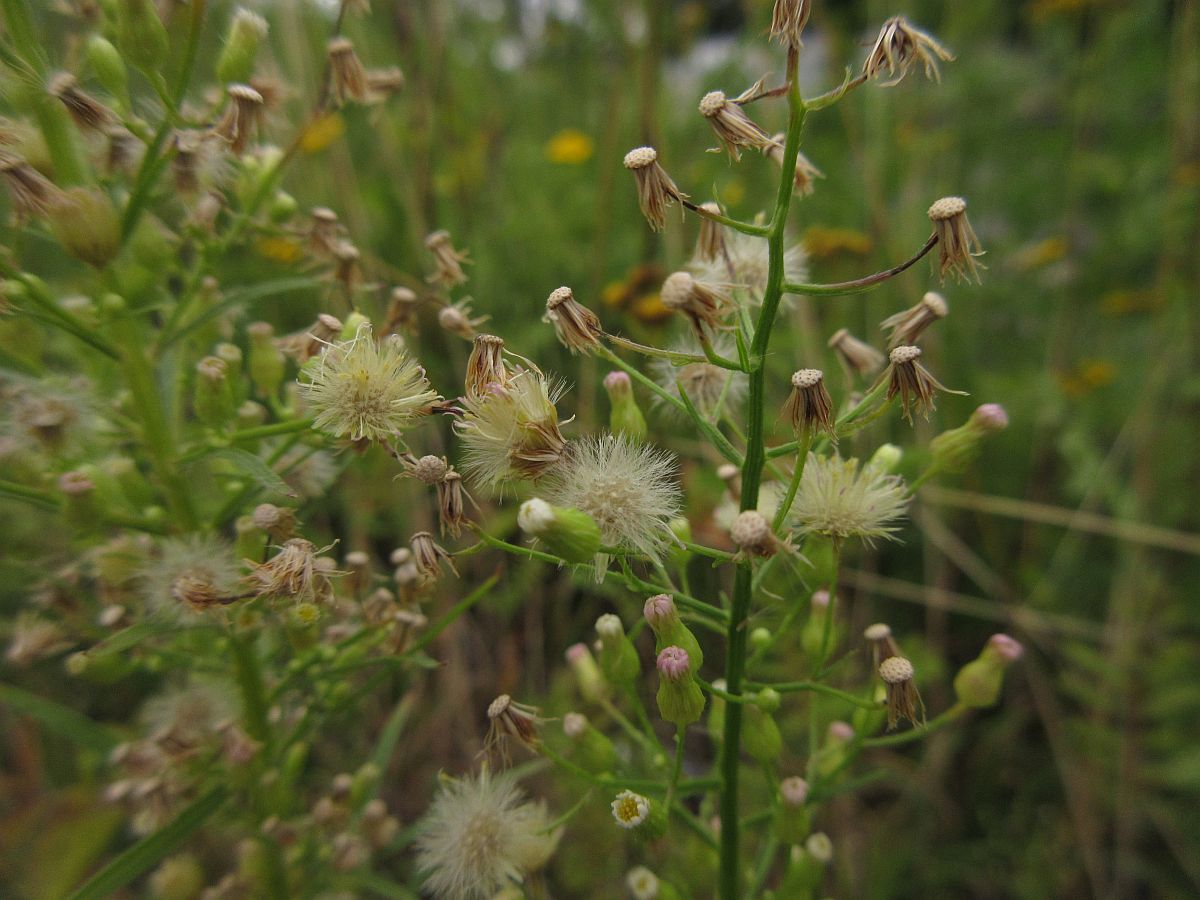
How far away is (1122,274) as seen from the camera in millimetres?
3275

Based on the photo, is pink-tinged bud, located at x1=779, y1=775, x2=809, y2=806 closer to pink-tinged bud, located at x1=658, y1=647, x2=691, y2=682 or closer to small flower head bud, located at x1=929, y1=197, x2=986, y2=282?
pink-tinged bud, located at x1=658, y1=647, x2=691, y2=682

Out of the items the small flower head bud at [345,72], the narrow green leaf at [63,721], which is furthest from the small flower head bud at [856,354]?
the narrow green leaf at [63,721]

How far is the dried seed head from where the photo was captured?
2.89 ft

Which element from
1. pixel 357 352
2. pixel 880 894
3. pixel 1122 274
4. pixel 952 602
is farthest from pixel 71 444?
pixel 1122 274

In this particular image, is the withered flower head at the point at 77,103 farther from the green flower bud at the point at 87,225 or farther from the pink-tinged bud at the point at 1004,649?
the pink-tinged bud at the point at 1004,649

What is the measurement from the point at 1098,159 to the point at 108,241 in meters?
3.15

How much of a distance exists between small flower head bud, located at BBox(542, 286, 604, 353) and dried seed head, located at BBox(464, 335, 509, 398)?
6cm

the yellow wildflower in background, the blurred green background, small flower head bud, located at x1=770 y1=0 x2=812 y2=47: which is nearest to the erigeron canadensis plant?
small flower head bud, located at x1=770 y1=0 x2=812 y2=47

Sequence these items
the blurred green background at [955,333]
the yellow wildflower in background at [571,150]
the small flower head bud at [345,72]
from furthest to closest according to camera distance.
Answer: the yellow wildflower in background at [571,150], the blurred green background at [955,333], the small flower head bud at [345,72]

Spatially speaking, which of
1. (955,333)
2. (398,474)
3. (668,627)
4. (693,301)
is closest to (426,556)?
(398,474)

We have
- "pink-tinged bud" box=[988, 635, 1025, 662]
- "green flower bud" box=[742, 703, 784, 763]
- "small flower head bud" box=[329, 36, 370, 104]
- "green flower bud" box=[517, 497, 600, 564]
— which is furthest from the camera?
"small flower head bud" box=[329, 36, 370, 104]

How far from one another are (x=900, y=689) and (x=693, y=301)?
0.46 m

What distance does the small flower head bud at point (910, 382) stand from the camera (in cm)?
83

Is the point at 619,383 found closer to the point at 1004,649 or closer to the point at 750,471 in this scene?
the point at 750,471
